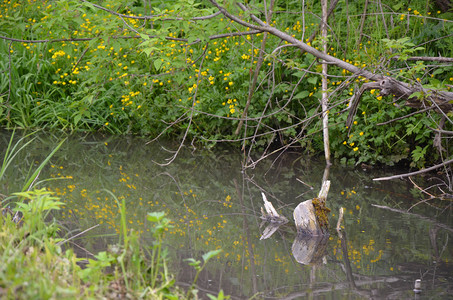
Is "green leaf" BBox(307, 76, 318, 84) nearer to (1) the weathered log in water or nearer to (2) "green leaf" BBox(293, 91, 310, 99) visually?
(2) "green leaf" BBox(293, 91, 310, 99)

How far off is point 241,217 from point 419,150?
197 cm

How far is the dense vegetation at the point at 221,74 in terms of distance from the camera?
14.9ft

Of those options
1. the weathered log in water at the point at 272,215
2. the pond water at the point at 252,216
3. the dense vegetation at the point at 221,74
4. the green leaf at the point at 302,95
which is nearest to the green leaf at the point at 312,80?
the dense vegetation at the point at 221,74

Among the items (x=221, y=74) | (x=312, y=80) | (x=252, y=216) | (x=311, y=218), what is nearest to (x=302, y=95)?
(x=312, y=80)

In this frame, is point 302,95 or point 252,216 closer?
point 252,216

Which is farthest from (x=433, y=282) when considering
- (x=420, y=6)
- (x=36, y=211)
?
(x=420, y=6)

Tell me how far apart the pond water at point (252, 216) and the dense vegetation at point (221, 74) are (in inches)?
14.3

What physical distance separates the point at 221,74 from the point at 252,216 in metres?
2.45

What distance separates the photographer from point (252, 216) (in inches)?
156

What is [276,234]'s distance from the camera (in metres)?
3.62

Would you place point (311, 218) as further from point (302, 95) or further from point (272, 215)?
point (302, 95)

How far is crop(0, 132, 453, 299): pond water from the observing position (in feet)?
9.47

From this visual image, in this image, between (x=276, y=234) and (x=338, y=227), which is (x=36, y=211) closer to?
(x=276, y=234)

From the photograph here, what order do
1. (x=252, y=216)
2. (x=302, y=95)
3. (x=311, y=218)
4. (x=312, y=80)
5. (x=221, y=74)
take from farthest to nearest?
(x=221, y=74) < (x=302, y=95) < (x=312, y=80) < (x=252, y=216) < (x=311, y=218)
